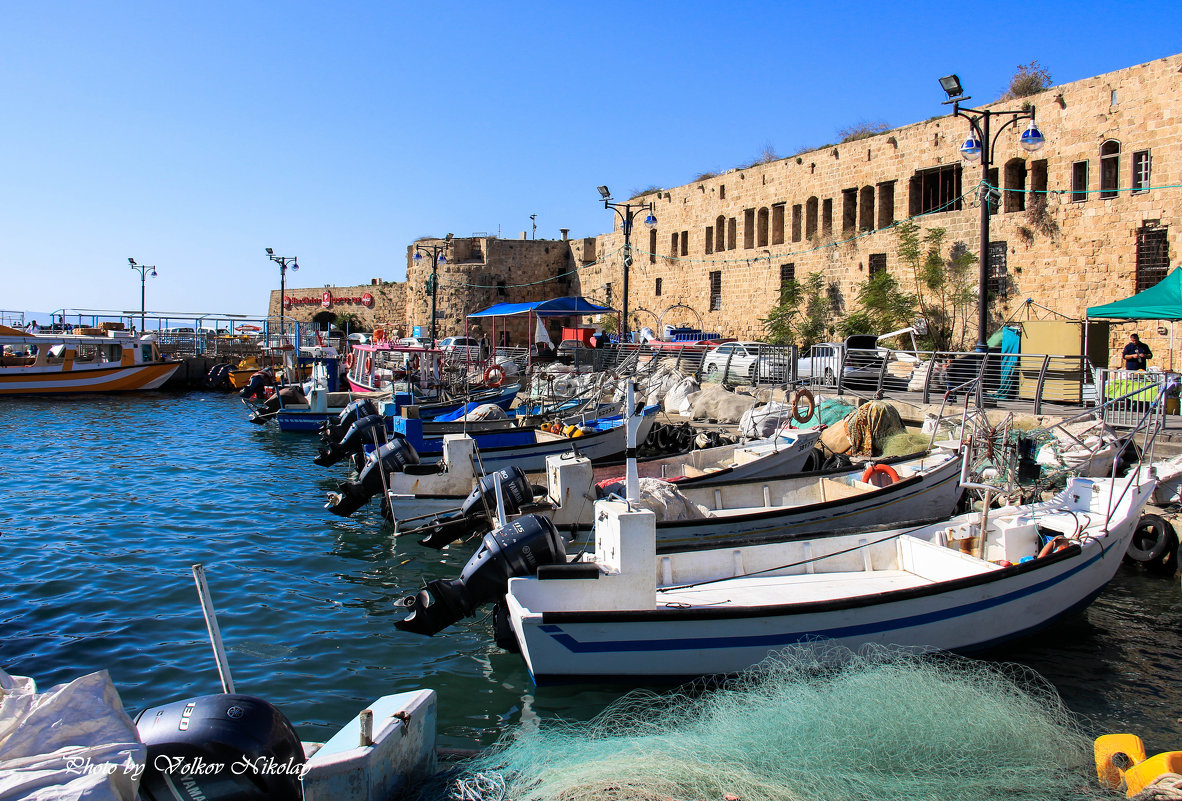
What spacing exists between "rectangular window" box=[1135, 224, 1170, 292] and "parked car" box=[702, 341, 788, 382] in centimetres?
823

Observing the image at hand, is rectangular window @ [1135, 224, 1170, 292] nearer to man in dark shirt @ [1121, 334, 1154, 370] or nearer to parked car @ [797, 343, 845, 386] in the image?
man in dark shirt @ [1121, 334, 1154, 370]

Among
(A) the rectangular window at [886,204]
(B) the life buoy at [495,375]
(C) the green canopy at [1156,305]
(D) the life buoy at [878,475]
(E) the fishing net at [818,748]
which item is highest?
(A) the rectangular window at [886,204]

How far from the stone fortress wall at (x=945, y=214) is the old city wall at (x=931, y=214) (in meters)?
0.04

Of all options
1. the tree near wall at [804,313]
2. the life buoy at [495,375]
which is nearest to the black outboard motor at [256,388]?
the life buoy at [495,375]

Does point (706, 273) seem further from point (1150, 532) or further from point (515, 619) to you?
point (515, 619)

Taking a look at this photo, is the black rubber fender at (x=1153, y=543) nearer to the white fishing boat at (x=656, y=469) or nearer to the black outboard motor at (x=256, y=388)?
the white fishing boat at (x=656, y=469)

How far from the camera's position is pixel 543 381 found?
22.3 metres

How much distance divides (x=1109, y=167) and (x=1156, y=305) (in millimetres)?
7709

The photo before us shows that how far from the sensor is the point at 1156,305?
13430mm

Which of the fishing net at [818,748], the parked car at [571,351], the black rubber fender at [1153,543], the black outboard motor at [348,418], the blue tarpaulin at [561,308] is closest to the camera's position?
the fishing net at [818,748]

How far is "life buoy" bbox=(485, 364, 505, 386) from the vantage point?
23.8 meters

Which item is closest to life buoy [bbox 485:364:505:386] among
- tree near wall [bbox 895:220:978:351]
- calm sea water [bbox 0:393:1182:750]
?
calm sea water [bbox 0:393:1182:750]

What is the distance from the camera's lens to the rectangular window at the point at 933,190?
2381 centimetres

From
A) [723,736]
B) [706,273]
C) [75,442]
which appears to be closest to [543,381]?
[75,442]
